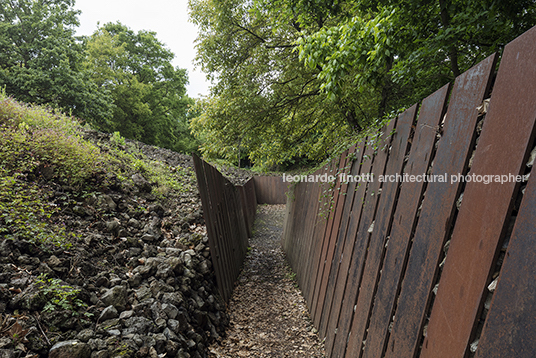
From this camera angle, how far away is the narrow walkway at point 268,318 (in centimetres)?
298

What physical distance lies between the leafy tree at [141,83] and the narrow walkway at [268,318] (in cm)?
1865

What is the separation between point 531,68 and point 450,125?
0.43 metres

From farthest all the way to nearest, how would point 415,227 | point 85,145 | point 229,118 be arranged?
point 229,118
point 85,145
point 415,227

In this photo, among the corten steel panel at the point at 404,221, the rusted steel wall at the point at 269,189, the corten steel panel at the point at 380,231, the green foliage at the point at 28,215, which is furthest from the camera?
the rusted steel wall at the point at 269,189

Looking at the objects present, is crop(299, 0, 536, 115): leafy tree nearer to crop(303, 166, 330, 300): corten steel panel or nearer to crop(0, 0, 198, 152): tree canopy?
crop(303, 166, 330, 300): corten steel panel

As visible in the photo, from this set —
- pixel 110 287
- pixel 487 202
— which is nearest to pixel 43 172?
pixel 110 287

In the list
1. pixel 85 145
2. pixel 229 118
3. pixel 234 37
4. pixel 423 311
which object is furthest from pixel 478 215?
pixel 234 37

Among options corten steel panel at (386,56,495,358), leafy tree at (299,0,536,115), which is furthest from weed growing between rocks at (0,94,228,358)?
leafy tree at (299,0,536,115)

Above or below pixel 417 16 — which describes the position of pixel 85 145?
below

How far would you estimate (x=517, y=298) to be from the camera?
0.86 m

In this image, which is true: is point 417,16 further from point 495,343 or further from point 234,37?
point 234,37

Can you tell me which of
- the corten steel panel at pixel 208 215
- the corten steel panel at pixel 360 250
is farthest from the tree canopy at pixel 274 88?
the corten steel panel at pixel 360 250

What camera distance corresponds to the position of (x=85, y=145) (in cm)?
437

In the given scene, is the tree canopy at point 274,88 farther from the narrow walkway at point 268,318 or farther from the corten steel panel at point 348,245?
the narrow walkway at point 268,318
